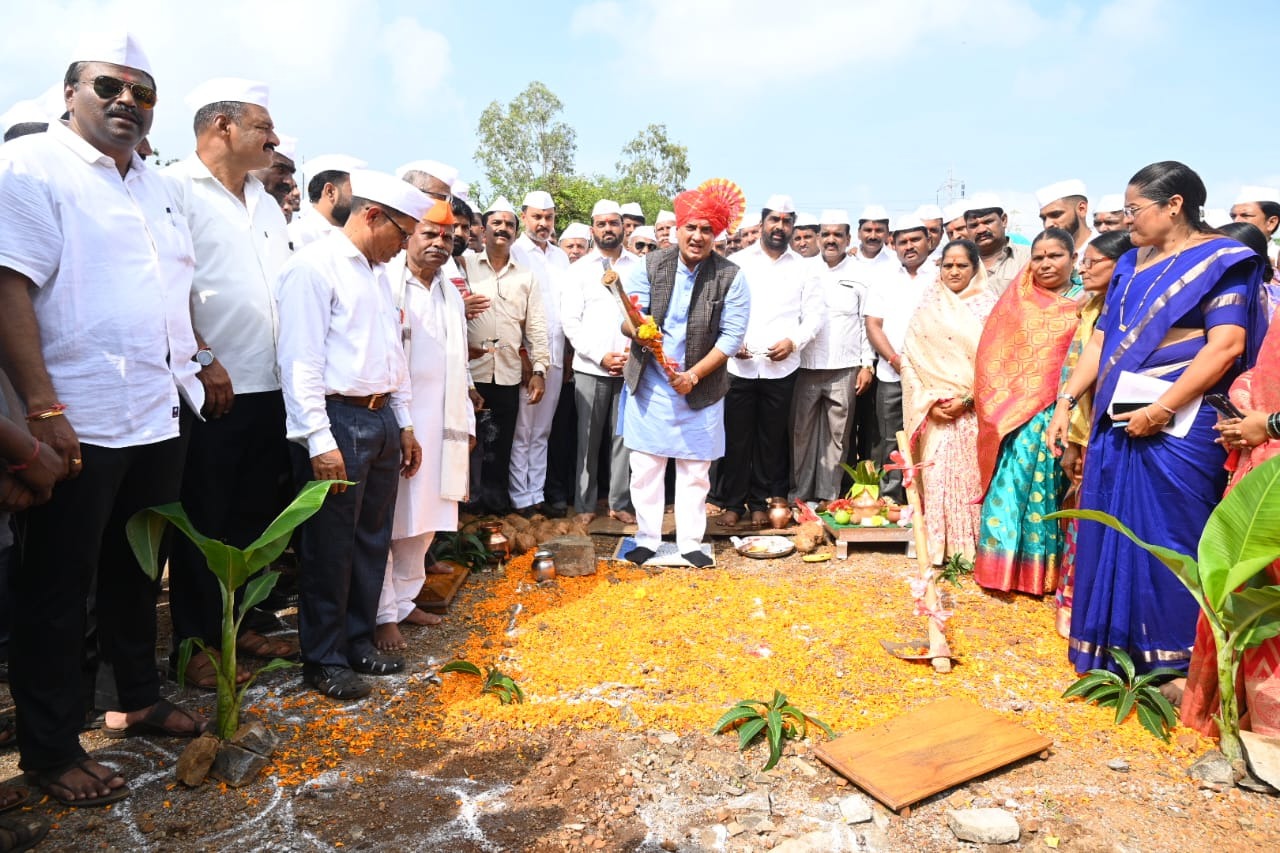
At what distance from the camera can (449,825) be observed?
2.86 metres

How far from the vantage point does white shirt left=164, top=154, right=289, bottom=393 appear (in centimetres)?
370

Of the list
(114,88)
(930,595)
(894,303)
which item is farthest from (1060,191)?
(114,88)

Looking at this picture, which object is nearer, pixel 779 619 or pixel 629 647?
pixel 629 647

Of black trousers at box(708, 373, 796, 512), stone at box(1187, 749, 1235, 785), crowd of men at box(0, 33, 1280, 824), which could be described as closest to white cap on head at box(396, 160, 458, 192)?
crowd of men at box(0, 33, 1280, 824)

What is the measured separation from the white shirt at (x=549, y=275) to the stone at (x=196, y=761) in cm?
398

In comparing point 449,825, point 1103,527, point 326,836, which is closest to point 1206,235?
point 1103,527

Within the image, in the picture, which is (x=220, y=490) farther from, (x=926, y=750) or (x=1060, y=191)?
(x=1060, y=191)

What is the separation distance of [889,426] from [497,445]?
10.2 feet

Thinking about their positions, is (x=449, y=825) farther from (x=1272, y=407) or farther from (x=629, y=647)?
(x=1272, y=407)

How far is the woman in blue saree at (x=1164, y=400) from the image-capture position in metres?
3.70

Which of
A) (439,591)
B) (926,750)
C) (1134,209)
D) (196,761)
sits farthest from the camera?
(439,591)

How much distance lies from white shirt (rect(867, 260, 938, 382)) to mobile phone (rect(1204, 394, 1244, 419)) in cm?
321

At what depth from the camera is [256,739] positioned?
3.18 metres

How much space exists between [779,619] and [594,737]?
1.62 metres
